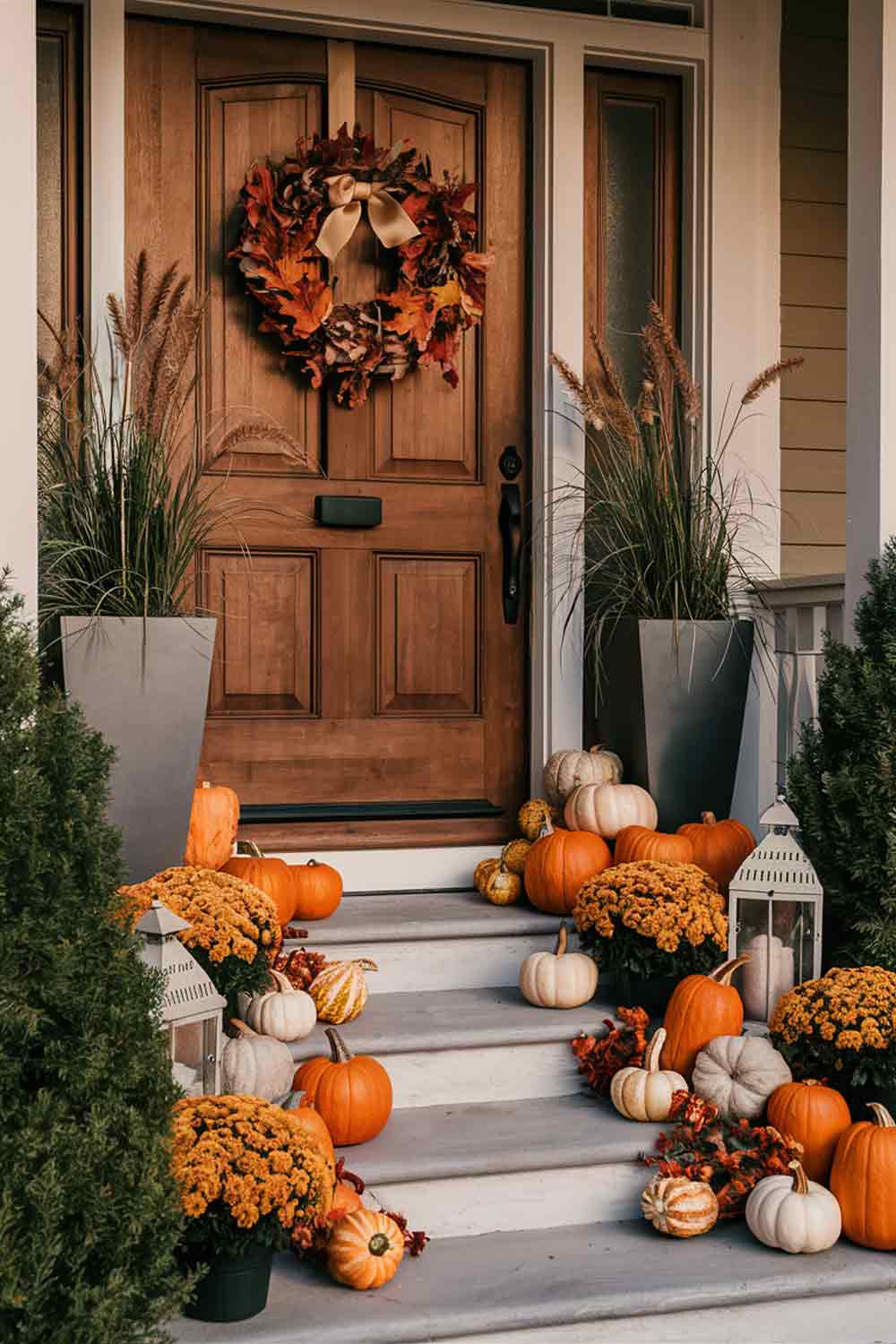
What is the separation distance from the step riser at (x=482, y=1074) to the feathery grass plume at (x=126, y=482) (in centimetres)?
117

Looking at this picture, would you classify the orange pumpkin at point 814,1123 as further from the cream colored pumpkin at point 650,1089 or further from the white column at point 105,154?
the white column at point 105,154

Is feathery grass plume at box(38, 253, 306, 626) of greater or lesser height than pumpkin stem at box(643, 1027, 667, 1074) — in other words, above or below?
above

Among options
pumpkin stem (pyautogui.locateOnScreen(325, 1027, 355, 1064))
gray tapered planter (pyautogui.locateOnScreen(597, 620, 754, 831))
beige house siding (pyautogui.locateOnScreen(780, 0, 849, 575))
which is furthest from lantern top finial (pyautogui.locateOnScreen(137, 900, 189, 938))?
beige house siding (pyautogui.locateOnScreen(780, 0, 849, 575))

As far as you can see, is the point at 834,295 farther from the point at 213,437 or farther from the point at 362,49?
the point at 213,437

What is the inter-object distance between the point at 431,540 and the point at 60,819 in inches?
80.9

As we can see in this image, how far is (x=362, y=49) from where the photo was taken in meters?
3.87

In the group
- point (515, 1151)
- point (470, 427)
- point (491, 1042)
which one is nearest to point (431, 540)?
point (470, 427)

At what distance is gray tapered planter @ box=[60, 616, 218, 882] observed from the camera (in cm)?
309

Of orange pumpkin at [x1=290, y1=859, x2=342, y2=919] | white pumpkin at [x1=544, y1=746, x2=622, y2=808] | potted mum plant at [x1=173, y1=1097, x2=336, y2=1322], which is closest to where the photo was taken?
potted mum plant at [x1=173, y1=1097, x2=336, y2=1322]

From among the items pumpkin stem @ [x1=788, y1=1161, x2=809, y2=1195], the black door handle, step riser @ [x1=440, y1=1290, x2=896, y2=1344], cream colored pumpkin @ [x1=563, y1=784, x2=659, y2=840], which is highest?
the black door handle

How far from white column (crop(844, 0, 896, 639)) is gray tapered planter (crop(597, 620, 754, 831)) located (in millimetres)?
417

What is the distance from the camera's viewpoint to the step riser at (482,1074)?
2.94 metres

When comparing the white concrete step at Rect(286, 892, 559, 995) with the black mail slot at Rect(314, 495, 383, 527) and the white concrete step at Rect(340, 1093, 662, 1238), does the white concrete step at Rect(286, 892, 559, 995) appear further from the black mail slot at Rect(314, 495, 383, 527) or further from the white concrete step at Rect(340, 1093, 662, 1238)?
the black mail slot at Rect(314, 495, 383, 527)

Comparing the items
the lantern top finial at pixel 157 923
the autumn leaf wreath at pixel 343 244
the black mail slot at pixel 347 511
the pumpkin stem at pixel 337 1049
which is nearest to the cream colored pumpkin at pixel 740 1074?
the pumpkin stem at pixel 337 1049
